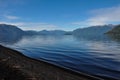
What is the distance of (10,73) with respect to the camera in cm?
2075

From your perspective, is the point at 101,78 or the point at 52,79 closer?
the point at 52,79

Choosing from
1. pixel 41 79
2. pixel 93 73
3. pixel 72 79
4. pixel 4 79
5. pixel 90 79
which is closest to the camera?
pixel 4 79

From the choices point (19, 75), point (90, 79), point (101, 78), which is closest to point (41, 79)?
point (19, 75)

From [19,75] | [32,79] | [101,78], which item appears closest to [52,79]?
[32,79]

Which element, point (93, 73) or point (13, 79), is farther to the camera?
point (93, 73)

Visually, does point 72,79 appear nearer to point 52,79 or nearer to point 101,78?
point 52,79

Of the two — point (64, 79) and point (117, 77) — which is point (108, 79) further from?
point (64, 79)

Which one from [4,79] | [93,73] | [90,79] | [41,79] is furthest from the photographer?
[93,73]

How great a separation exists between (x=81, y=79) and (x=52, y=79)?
12.6 feet

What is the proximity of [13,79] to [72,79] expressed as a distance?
713 cm

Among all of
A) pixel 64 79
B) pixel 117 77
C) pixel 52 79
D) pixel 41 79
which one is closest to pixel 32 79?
pixel 41 79

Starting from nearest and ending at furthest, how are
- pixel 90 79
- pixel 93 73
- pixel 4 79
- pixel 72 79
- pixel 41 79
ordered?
pixel 4 79 < pixel 41 79 < pixel 72 79 < pixel 90 79 < pixel 93 73

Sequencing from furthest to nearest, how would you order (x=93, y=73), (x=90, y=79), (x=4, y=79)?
(x=93, y=73), (x=90, y=79), (x=4, y=79)

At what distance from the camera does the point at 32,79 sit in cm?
1894
